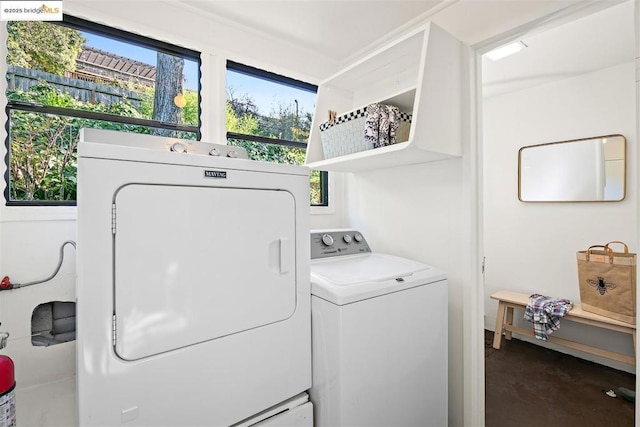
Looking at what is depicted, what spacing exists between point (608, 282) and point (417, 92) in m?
2.46

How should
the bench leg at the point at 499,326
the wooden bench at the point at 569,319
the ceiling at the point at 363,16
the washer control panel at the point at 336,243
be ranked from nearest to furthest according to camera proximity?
the ceiling at the point at 363,16 < the washer control panel at the point at 336,243 < the wooden bench at the point at 569,319 < the bench leg at the point at 499,326

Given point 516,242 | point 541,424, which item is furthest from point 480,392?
point 516,242

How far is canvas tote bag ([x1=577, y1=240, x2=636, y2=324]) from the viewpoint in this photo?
240 cm

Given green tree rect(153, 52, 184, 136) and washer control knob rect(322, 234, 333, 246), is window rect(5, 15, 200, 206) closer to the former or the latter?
green tree rect(153, 52, 184, 136)

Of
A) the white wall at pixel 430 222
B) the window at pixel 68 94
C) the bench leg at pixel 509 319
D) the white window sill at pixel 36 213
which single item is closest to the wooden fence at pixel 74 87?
the window at pixel 68 94

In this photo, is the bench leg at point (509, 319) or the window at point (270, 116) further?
the bench leg at point (509, 319)

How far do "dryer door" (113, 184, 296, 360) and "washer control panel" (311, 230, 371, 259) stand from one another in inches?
20.1

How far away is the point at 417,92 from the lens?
149 centimetres

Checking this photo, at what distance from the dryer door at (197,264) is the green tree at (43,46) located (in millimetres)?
1184

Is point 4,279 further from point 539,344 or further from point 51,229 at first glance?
point 539,344

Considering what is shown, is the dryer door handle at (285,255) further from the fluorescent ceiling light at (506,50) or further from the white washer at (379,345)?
the fluorescent ceiling light at (506,50)

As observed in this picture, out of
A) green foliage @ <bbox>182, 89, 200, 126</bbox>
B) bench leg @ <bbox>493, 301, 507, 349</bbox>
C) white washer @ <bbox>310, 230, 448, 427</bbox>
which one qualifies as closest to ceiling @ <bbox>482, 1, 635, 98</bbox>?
white washer @ <bbox>310, 230, 448, 427</bbox>

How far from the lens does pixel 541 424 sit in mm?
2043

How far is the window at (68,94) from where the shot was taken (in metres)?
1.46
